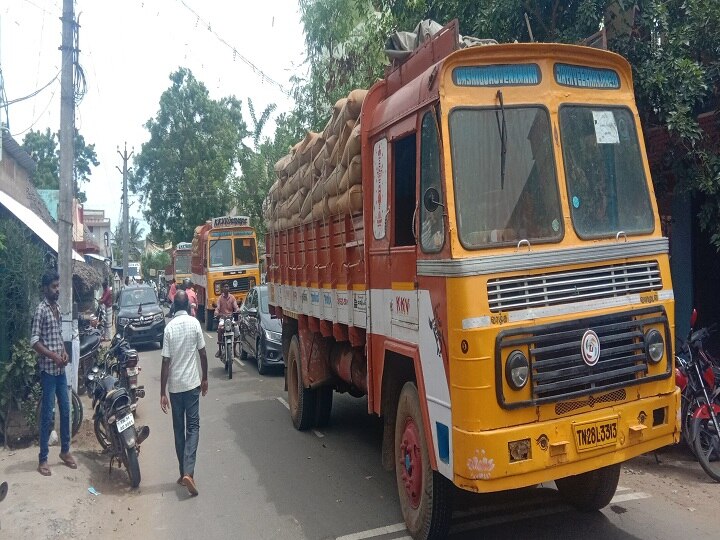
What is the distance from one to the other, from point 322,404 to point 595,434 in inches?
197

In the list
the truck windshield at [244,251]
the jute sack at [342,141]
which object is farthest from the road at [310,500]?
the truck windshield at [244,251]

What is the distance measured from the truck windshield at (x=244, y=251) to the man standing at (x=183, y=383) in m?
16.4

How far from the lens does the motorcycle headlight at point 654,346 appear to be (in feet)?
14.6

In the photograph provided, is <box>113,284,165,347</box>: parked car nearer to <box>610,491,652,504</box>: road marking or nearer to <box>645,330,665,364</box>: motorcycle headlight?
<box>610,491,652,504</box>: road marking

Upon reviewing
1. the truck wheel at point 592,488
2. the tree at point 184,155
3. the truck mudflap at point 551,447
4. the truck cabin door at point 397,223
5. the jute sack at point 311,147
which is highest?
the tree at point 184,155

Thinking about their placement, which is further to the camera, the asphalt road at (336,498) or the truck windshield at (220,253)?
the truck windshield at (220,253)

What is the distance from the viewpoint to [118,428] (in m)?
6.86

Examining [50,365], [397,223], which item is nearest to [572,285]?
[397,223]

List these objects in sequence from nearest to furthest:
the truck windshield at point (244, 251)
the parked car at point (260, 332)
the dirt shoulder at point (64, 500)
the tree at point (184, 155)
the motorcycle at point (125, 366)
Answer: the dirt shoulder at point (64, 500) → the motorcycle at point (125, 366) → the parked car at point (260, 332) → the truck windshield at point (244, 251) → the tree at point (184, 155)

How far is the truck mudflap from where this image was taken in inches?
157

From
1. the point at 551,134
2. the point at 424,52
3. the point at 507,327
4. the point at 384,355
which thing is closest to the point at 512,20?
the point at 424,52

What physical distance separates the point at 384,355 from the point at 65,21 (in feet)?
20.1

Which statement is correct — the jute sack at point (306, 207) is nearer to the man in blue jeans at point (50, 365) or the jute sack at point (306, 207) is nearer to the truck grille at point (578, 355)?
the man in blue jeans at point (50, 365)

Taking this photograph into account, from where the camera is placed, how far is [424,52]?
522 cm
